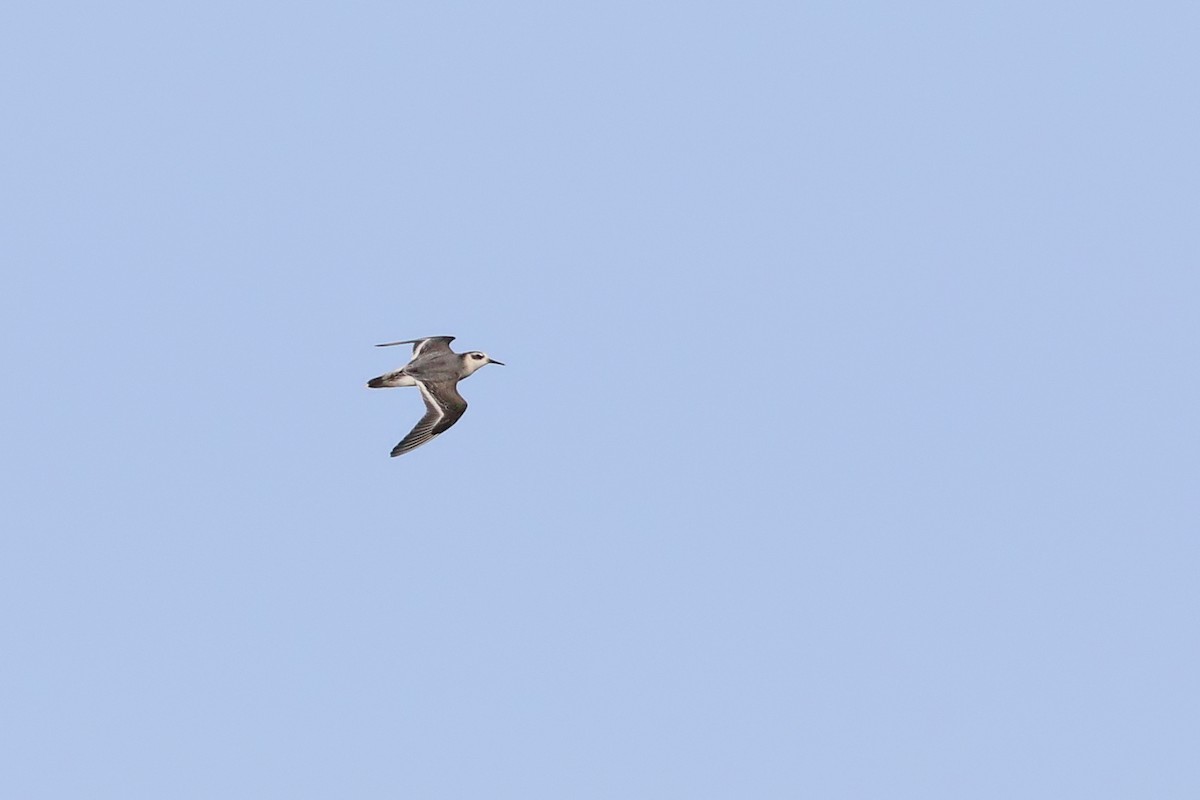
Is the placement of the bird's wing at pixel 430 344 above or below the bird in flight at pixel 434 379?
above

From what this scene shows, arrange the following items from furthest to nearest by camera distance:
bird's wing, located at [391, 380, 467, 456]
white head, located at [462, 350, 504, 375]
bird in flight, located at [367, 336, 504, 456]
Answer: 1. white head, located at [462, 350, 504, 375]
2. bird in flight, located at [367, 336, 504, 456]
3. bird's wing, located at [391, 380, 467, 456]

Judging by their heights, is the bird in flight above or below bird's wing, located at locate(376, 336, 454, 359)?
below

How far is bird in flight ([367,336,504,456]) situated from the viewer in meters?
34.6

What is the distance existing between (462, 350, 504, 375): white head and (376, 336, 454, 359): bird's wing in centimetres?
63

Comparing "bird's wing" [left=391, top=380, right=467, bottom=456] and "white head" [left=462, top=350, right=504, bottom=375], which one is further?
"white head" [left=462, top=350, right=504, bottom=375]

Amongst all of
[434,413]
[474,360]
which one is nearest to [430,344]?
[474,360]

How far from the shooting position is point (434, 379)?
36.2m

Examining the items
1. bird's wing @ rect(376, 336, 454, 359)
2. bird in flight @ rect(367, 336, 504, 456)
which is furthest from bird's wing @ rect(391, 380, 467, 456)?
bird's wing @ rect(376, 336, 454, 359)

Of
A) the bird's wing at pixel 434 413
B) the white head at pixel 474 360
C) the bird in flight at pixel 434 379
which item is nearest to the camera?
the bird's wing at pixel 434 413

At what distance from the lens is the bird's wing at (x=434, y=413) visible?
1346 inches

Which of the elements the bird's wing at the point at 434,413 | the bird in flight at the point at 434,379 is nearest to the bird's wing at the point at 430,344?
the bird in flight at the point at 434,379

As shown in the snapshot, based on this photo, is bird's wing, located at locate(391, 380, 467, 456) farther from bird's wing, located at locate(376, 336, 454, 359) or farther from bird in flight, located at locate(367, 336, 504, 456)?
bird's wing, located at locate(376, 336, 454, 359)

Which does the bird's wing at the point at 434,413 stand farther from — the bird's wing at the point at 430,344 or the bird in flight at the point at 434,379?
the bird's wing at the point at 430,344

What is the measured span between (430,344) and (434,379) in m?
2.41
